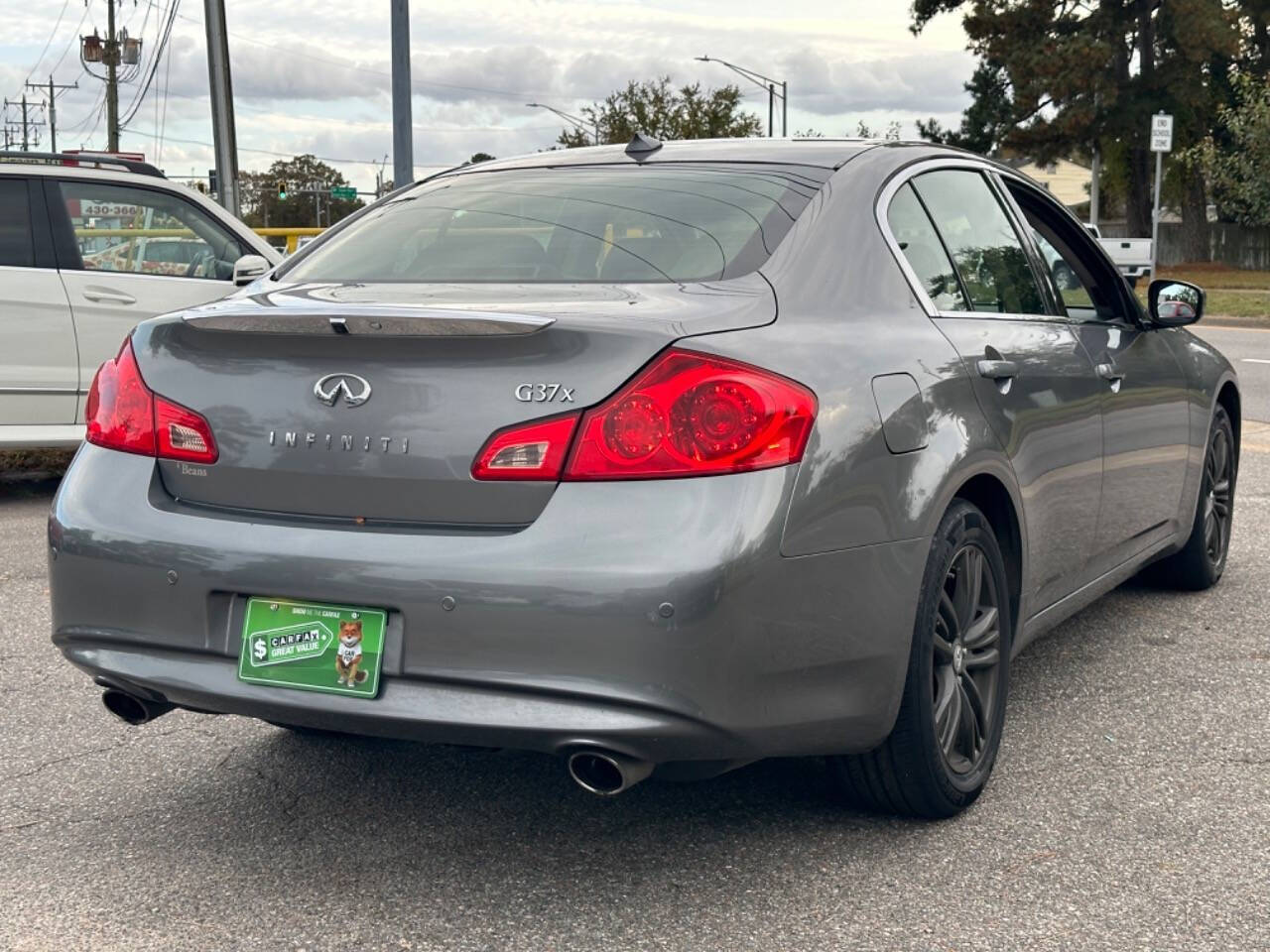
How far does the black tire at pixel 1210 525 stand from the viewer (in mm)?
5953

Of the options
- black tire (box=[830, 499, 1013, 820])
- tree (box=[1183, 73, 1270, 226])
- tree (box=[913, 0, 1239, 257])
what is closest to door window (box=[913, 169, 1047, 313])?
black tire (box=[830, 499, 1013, 820])

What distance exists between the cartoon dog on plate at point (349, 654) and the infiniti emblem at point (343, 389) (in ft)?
1.42

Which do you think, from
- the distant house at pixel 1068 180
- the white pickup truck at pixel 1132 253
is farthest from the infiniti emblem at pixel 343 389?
the distant house at pixel 1068 180

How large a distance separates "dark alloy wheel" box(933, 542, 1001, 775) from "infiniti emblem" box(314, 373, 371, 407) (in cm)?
131

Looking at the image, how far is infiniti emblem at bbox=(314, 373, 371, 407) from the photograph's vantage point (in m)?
3.21

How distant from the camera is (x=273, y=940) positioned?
311cm

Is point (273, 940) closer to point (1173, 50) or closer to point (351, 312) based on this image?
point (351, 312)

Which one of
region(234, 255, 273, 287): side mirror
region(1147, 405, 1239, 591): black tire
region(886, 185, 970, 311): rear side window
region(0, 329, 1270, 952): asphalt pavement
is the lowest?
region(0, 329, 1270, 952): asphalt pavement

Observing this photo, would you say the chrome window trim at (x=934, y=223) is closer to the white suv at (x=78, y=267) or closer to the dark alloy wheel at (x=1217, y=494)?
the dark alloy wheel at (x=1217, y=494)

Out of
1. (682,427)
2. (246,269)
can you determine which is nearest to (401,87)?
(246,269)

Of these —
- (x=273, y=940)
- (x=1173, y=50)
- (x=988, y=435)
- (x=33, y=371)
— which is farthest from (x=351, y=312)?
(x=1173, y=50)

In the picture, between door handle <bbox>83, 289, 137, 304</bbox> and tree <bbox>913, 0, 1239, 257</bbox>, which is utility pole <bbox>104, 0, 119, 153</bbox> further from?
door handle <bbox>83, 289, 137, 304</bbox>

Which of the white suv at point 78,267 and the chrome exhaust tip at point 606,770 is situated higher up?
the white suv at point 78,267

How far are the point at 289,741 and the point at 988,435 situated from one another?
1.98 meters
